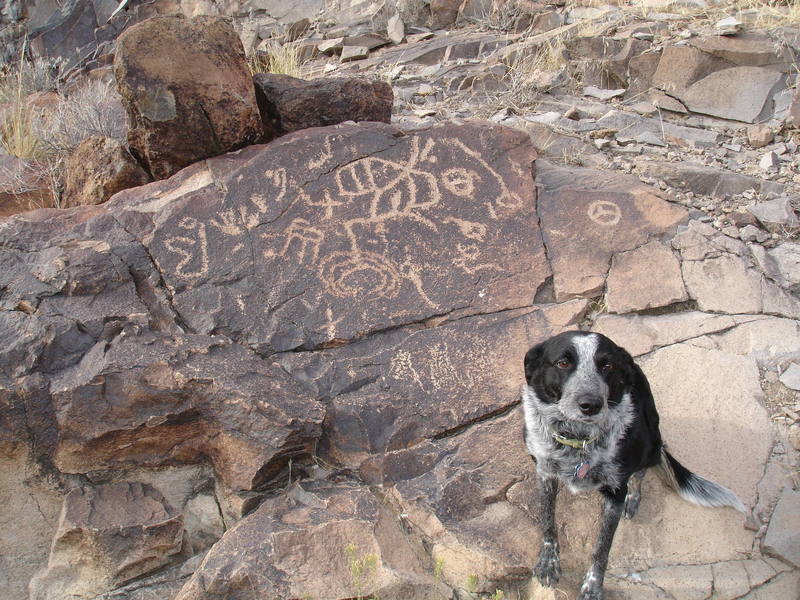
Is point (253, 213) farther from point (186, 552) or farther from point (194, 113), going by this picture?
point (186, 552)

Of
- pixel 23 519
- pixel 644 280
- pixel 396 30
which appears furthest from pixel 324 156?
pixel 396 30

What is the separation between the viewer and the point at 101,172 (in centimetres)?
459

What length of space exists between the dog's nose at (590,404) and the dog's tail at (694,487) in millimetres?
727

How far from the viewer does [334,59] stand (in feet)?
26.9

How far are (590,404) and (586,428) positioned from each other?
280mm

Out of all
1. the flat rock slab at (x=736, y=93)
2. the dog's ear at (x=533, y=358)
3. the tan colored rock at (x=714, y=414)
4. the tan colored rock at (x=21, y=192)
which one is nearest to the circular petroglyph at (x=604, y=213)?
the tan colored rock at (x=714, y=414)

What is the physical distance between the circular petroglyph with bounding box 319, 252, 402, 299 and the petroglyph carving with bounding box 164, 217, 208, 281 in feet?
2.07

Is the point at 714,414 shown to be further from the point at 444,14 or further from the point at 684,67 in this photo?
the point at 444,14

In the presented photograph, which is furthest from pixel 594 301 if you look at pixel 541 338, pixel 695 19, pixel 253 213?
pixel 695 19

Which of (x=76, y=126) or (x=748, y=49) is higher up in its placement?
(x=76, y=126)

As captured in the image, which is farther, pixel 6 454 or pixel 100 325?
pixel 100 325

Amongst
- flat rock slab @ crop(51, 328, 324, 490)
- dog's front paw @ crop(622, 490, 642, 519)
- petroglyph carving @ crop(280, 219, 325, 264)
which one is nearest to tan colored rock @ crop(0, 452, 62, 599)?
flat rock slab @ crop(51, 328, 324, 490)

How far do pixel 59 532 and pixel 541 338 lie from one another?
7.89ft

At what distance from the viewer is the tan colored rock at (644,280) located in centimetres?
395
